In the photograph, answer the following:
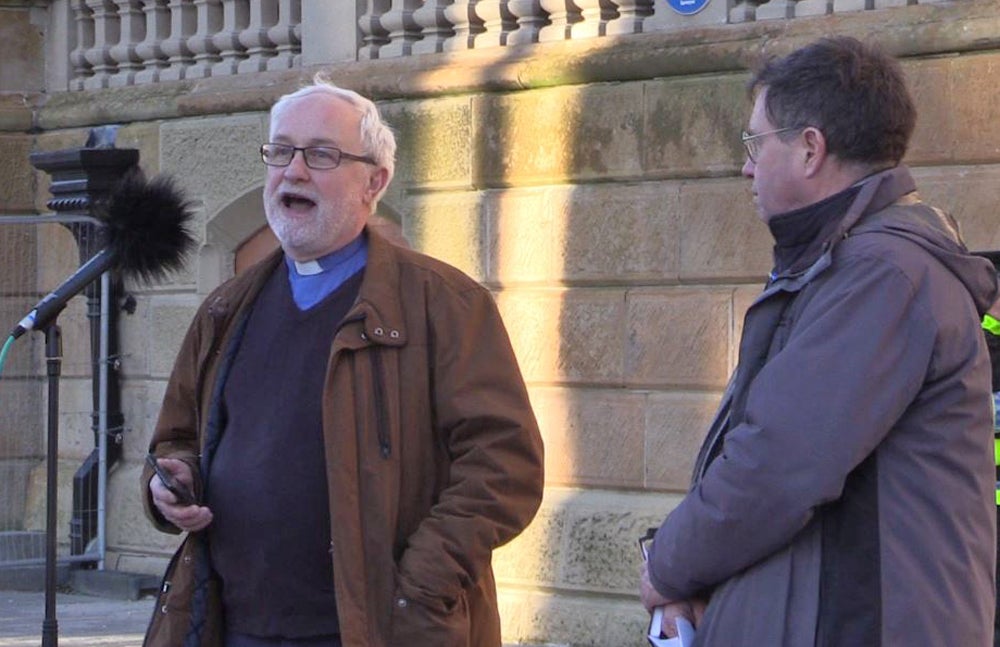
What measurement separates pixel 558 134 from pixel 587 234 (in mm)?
448

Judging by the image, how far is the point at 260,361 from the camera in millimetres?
4105

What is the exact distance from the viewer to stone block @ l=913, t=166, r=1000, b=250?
7.17 metres

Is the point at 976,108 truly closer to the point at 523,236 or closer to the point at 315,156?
the point at 523,236

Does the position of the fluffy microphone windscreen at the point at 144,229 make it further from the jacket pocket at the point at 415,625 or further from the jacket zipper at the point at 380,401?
the jacket pocket at the point at 415,625

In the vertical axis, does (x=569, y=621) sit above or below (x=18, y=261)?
below

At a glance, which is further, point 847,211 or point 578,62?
point 578,62

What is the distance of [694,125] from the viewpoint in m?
8.16

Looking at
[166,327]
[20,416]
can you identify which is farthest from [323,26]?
[20,416]

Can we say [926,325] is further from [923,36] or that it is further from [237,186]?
[237,186]

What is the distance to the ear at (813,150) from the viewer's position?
3.27m

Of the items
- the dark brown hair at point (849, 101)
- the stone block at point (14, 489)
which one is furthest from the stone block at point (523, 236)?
the dark brown hair at point (849, 101)

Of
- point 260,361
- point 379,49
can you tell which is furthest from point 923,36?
point 260,361

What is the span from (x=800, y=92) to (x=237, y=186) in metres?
7.21

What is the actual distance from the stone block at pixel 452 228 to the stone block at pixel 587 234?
→ 89mm
